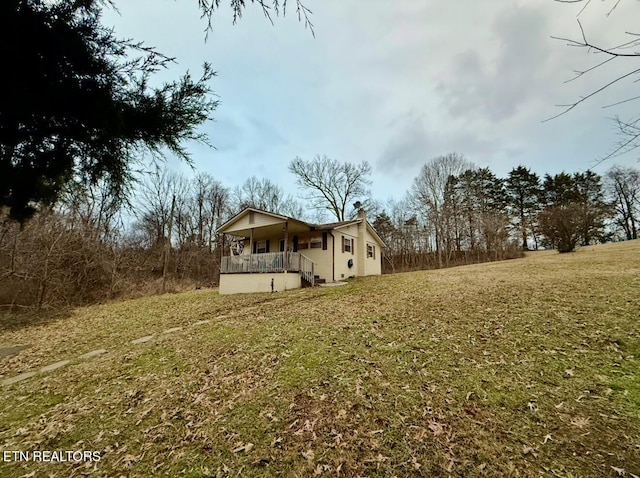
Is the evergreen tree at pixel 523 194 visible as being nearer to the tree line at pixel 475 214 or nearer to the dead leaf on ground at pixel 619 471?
the tree line at pixel 475 214

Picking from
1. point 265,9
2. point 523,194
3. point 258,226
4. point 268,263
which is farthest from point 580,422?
point 523,194

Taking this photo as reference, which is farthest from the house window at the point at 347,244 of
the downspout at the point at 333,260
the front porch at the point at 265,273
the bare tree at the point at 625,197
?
the bare tree at the point at 625,197

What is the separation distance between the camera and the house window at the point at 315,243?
16.2 metres

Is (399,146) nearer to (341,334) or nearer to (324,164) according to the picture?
(324,164)

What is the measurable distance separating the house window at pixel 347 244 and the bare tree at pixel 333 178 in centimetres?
1239

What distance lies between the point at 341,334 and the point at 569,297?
651 centimetres

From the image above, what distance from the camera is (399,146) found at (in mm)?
30734

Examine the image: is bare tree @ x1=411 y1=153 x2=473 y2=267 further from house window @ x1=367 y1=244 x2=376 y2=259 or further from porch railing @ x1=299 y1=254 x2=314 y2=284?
porch railing @ x1=299 y1=254 x2=314 y2=284

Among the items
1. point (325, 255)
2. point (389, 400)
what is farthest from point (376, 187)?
point (389, 400)

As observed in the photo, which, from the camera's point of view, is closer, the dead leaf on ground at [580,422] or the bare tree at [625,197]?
the dead leaf on ground at [580,422]

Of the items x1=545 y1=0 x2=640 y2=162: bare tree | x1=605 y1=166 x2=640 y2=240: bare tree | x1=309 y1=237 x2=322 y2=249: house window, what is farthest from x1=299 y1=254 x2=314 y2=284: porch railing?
x1=605 y1=166 x2=640 y2=240: bare tree

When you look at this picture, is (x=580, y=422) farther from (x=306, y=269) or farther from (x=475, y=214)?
(x=475, y=214)

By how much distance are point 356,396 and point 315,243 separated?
42.0 ft

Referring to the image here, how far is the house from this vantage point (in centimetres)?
1382
